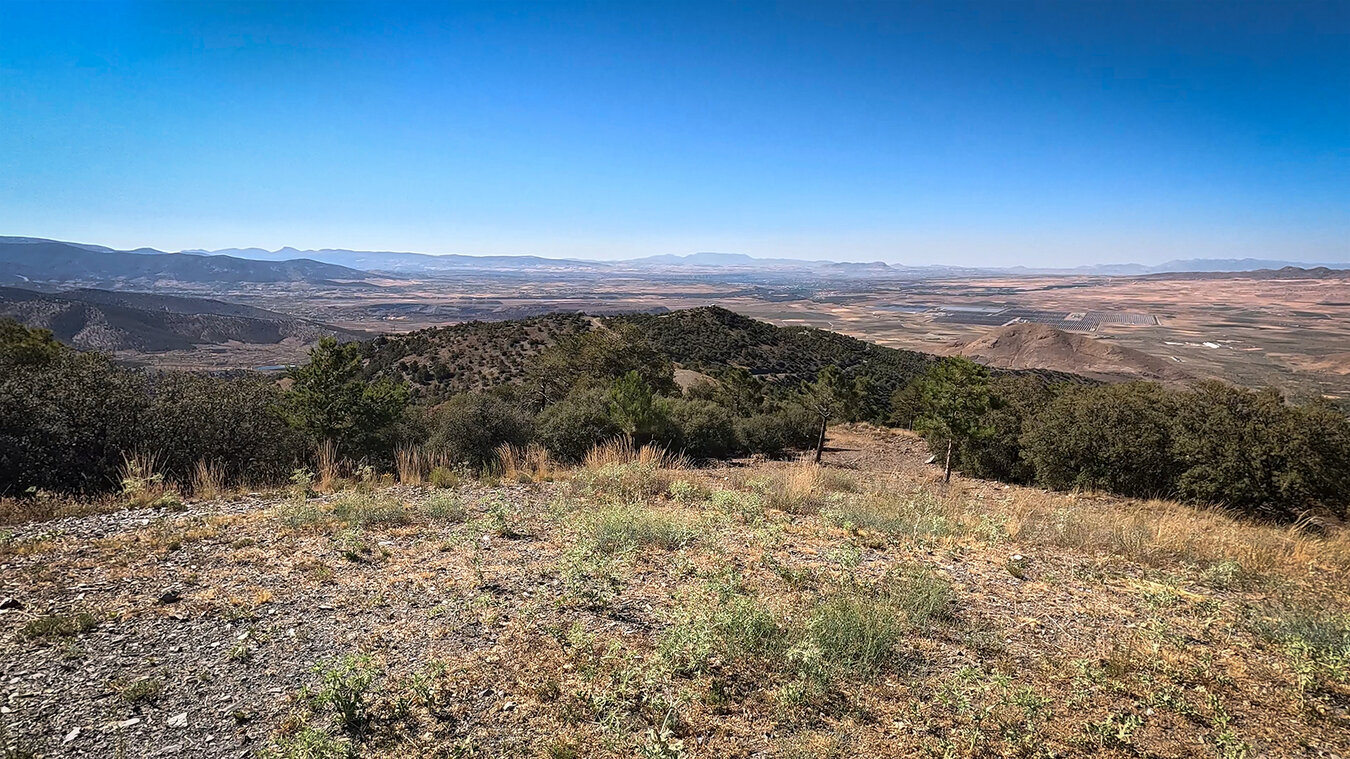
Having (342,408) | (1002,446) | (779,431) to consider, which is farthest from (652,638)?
(779,431)

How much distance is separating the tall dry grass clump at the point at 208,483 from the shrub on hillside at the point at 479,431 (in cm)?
424

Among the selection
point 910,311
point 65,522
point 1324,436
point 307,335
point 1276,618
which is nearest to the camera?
point 1276,618

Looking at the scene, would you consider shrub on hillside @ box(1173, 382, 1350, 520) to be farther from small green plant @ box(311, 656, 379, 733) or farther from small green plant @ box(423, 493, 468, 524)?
small green plant @ box(311, 656, 379, 733)

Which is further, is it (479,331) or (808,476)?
(479,331)

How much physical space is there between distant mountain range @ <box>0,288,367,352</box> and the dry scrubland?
10243cm

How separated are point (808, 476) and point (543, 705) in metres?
6.73

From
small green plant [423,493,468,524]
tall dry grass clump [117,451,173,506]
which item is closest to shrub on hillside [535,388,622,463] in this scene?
small green plant [423,493,468,524]

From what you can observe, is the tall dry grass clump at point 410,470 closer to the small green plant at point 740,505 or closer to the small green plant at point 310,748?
the small green plant at point 740,505

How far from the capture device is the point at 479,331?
55375 mm

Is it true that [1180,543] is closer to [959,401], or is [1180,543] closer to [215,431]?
[959,401]

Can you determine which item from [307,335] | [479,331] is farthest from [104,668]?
[307,335]

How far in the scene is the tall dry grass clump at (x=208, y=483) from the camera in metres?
7.73

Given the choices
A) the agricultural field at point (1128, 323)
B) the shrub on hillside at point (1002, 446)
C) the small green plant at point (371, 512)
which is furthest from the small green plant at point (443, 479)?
the agricultural field at point (1128, 323)

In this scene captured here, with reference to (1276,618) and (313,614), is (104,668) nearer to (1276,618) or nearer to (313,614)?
(313,614)
